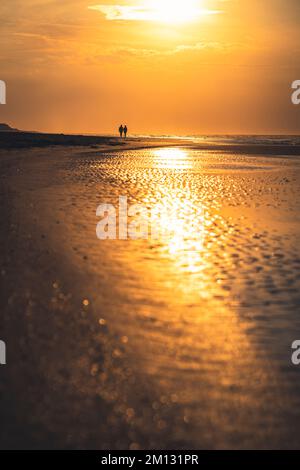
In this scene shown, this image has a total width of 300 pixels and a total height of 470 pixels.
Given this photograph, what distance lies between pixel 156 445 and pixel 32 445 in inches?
35.2

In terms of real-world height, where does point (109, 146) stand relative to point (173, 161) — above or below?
above

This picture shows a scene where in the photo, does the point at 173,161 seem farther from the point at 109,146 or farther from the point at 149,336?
the point at 149,336

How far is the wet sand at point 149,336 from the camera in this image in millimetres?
5234

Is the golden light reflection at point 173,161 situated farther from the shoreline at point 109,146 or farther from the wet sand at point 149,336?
the wet sand at point 149,336

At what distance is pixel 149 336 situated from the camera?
7.30m

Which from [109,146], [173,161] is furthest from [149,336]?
[109,146]

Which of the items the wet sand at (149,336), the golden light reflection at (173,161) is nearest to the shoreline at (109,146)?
the golden light reflection at (173,161)

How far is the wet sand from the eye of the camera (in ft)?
17.2

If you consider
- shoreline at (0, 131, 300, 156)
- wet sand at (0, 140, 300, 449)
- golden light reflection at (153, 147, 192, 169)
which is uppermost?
shoreline at (0, 131, 300, 156)

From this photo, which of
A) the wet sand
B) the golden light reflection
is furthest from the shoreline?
the wet sand

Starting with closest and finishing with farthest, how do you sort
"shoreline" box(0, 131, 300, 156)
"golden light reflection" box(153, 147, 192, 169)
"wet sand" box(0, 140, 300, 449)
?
"wet sand" box(0, 140, 300, 449) → "golden light reflection" box(153, 147, 192, 169) → "shoreline" box(0, 131, 300, 156)

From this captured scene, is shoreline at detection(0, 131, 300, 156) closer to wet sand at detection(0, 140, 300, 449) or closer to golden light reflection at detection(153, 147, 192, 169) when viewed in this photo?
golden light reflection at detection(153, 147, 192, 169)
